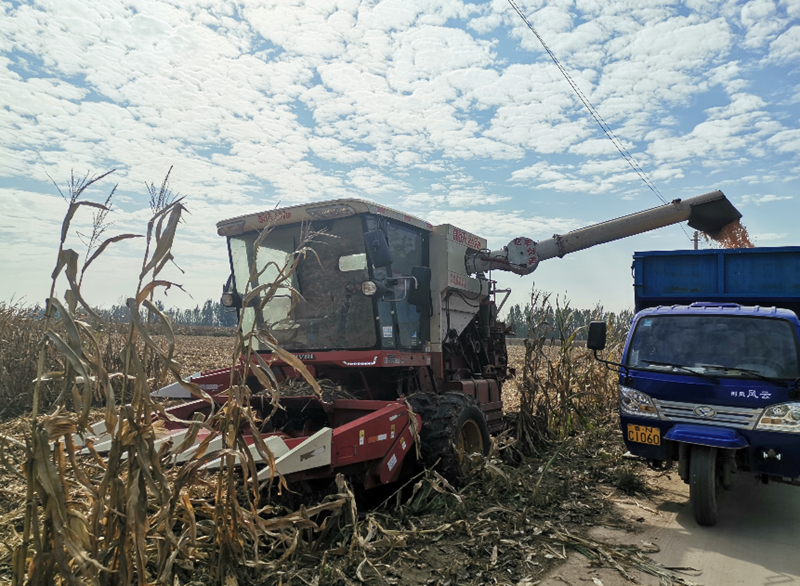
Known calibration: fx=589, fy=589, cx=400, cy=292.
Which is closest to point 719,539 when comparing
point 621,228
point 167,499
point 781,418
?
point 781,418

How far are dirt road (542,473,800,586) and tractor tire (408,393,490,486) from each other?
1384 mm

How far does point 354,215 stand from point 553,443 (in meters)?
4.63

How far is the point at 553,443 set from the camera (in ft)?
27.8

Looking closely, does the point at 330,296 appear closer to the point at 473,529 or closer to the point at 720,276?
the point at 473,529

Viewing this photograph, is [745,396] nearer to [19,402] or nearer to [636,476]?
[636,476]

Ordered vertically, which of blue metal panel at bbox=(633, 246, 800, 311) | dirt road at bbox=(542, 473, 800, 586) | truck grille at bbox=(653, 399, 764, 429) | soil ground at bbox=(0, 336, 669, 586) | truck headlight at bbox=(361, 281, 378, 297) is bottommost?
dirt road at bbox=(542, 473, 800, 586)

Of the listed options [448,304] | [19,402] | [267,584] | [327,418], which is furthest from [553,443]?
[19,402]

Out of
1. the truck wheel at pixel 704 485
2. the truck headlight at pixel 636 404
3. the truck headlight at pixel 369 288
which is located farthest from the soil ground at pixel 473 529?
the truck headlight at pixel 369 288

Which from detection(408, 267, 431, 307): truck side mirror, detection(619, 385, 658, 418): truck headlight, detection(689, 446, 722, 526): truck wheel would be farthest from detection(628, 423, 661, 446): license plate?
detection(408, 267, 431, 307): truck side mirror

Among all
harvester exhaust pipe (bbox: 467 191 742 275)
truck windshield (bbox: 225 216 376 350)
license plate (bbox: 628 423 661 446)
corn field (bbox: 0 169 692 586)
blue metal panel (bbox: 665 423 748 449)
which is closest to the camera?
corn field (bbox: 0 169 692 586)

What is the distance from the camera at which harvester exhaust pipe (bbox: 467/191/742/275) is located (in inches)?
348

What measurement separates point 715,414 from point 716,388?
24cm

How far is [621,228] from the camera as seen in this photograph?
906 cm

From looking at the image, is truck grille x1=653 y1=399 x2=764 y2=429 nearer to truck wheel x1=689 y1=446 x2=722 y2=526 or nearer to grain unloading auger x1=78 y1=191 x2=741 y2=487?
truck wheel x1=689 y1=446 x2=722 y2=526
